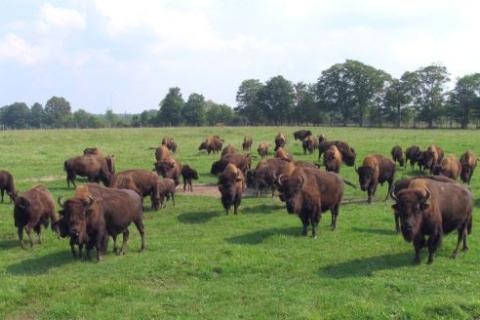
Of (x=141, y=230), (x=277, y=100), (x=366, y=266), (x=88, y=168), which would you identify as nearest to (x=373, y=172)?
(x=366, y=266)

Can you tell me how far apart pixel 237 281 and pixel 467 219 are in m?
5.44

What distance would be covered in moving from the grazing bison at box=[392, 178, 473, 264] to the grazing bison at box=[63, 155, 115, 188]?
15.8 meters

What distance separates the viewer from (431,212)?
10.8 m

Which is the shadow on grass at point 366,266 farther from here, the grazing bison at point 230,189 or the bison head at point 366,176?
the bison head at point 366,176

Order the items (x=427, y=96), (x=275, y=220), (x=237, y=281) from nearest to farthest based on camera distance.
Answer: (x=237, y=281), (x=275, y=220), (x=427, y=96)

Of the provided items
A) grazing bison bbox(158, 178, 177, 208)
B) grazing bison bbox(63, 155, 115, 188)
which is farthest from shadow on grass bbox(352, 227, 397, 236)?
grazing bison bbox(63, 155, 115, 188)

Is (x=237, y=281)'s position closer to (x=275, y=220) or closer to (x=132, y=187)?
(x=275, y=220)

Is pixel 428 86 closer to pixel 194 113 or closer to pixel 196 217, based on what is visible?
pixel 194 113

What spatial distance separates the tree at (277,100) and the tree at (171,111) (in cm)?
1863

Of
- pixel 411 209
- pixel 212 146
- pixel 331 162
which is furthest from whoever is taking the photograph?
pixel 212 146

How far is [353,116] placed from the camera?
10281 cm

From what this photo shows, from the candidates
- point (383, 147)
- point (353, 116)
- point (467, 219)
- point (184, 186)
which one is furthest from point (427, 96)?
point (467, 219)

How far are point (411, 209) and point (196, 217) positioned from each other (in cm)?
801

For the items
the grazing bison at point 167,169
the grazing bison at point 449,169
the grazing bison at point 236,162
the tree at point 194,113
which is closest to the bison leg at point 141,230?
the grazing bison at point 167,169
